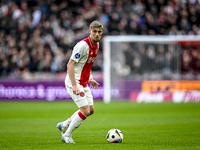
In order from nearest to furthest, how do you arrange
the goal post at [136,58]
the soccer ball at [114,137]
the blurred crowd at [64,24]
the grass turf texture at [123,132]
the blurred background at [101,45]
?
the grass turf texture at [123,132], the soccer ball at [114,137], the goal post at [136,58], the blurred background at [101,45], the blurred crowd at [64,24]

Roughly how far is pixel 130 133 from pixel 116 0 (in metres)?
18.1

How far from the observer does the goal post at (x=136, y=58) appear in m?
20.0

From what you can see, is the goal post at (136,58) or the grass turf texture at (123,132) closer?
the grass turf texture at (123,132)

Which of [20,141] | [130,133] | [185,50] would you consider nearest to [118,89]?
[185,50]

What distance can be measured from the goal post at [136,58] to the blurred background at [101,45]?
5cm

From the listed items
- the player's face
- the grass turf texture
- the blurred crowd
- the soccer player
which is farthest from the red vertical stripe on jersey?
the blurred crowd

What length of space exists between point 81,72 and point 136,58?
1350cm

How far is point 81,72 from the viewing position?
7242 mm

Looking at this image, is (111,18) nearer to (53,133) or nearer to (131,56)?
(131,56)

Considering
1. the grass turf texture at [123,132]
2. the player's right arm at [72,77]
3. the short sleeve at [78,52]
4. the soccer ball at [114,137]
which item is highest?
the short sleeve at [78,52]

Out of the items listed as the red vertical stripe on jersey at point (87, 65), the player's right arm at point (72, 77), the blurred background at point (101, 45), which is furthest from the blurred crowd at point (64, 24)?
the player's right arm at point (72, 77)

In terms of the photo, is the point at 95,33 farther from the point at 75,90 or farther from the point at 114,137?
the point at 114,137

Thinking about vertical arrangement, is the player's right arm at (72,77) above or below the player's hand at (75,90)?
above

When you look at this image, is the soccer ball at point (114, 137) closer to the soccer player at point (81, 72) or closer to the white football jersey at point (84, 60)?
the soccer player at point (81, 72)
